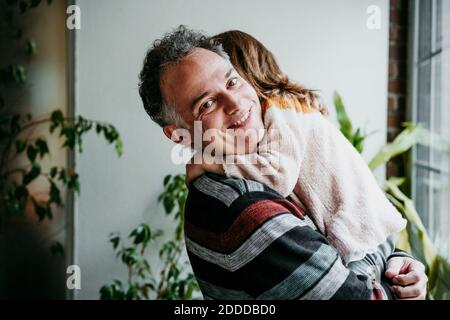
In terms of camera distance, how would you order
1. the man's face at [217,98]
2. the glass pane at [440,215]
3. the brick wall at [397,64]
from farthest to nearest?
the glass pane at [440,215] → the brick wall at [397,64] → the man's face at [217,98]

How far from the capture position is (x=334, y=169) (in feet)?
2.65

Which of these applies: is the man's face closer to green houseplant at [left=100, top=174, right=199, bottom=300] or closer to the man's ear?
the man's ear

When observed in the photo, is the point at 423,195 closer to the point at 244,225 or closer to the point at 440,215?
the point at 440,215

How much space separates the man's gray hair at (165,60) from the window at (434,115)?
0.70 m

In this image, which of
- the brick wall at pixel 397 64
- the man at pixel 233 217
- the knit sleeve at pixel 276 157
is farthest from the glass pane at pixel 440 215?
the knit sleeve at pixel 276 157

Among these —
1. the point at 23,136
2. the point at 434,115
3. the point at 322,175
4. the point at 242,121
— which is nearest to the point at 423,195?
the point at 434,115

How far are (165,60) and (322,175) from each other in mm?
361

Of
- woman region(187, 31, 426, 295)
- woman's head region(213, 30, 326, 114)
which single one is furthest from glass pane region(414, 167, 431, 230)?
woman's head region(213, 30, 326, 114)

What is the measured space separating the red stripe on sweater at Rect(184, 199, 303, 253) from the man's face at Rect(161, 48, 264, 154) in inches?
5.1

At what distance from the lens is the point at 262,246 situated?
27.8 inches

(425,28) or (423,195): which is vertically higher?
(425,28)

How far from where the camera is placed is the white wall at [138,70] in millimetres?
1004

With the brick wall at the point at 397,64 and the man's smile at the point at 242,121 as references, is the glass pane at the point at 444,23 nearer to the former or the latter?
the brick wall at the point at 397,64

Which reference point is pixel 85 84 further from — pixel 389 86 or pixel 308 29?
pixel 389 86
